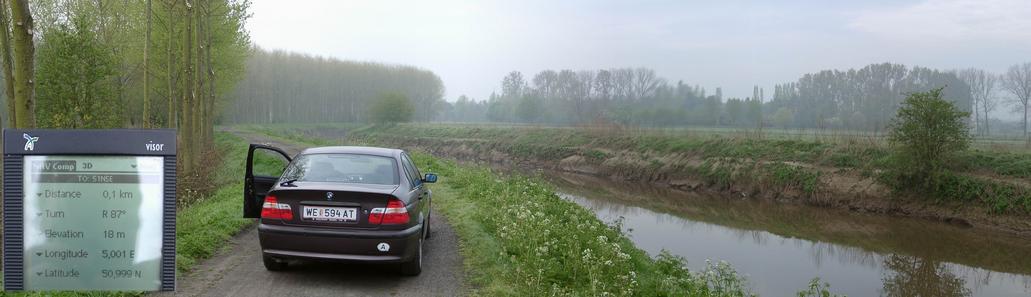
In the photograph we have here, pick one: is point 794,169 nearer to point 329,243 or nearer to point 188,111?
point 188,111

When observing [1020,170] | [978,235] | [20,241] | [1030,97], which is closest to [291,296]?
[20,241]

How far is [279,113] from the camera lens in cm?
8925

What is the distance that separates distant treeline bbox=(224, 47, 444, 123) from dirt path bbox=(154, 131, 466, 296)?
242 feet

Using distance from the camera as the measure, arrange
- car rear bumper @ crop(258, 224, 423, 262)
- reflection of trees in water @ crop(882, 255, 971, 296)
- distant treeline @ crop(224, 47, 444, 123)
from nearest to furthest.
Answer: car rear bumper @ crop(258, 224, 423, 262), reflection of trees in water @ crop(882, 255, 971, 296), distant treeline @ crop(224, 47, 444, 123)

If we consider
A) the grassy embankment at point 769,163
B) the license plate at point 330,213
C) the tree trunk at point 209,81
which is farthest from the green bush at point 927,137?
the tree trunk at point 209,81

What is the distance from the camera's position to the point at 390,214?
629cm

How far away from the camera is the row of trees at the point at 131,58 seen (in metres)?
17.4

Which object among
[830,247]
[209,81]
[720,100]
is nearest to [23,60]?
[830,247]

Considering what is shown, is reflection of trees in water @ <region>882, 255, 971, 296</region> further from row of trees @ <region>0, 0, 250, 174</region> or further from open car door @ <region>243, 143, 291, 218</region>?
row of trees @ <region>0, 0, 250, 174</region>

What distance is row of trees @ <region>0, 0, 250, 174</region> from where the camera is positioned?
17.4 meters

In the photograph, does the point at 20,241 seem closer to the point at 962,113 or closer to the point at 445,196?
the point at 445,196

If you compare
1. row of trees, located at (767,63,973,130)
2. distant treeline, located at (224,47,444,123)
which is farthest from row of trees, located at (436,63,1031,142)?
distant treeline, located at (224,47,444,123)

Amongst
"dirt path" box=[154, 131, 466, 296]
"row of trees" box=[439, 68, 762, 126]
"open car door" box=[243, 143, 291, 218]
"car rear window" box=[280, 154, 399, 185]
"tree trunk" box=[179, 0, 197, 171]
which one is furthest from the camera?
"row of trees" box=[439, 68, 762, 126]

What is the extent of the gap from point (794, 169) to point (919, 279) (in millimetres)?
13075
